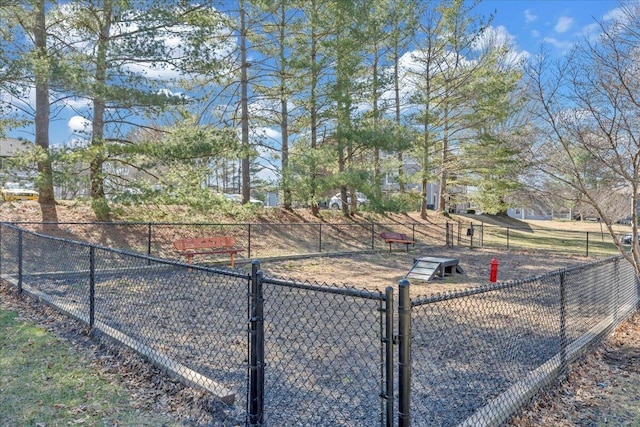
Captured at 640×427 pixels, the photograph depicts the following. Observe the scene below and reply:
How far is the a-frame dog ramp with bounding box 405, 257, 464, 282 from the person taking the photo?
29.8 feet

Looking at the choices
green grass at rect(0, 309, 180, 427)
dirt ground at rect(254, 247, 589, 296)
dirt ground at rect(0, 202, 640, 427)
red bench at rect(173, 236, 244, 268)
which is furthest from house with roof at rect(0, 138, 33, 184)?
green grass at rect(0, 309, 180, 427)

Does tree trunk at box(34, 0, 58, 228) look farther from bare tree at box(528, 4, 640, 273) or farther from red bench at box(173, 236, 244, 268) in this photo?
bare tree at box(528, 4, 640, 273)

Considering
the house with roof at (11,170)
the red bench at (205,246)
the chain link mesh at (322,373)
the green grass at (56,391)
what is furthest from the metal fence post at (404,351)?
the house with roof at (11,170)

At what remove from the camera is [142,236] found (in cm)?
1216

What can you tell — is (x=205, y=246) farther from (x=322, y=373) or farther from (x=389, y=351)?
(x=389, y=351)

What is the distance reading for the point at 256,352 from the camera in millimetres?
2568

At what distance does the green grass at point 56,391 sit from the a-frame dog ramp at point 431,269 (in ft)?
22.2

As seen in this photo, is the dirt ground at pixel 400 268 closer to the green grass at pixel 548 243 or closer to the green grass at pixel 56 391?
the green grass at pixel 548 243

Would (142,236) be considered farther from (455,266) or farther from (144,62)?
(455,266)

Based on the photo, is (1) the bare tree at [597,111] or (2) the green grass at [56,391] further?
(1) the bare tree at [597,111]

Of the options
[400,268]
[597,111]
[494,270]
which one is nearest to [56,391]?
[597,111]

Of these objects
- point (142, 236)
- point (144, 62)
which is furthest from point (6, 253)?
point (144, 62)

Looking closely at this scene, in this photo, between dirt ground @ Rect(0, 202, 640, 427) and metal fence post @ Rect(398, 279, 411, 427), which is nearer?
metal fence post @ Rect(398, 279, 411, 427)

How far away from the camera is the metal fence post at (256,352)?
8.35 ft
